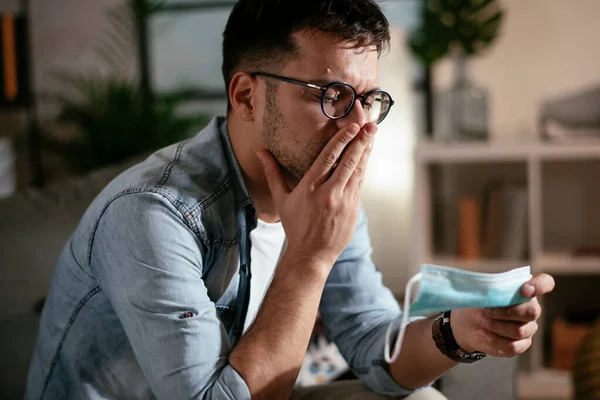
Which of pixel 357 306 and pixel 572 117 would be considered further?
pixel 572 117

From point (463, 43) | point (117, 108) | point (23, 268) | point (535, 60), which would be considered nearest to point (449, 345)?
point (23, 268)

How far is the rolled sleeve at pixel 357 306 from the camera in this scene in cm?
137

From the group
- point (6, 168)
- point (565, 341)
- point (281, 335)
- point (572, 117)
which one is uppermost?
point (572, 117)

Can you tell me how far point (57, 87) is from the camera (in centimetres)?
337

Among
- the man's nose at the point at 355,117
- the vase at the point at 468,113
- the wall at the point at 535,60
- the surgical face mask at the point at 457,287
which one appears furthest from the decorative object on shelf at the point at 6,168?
the surgical face mask at the point at 457,287

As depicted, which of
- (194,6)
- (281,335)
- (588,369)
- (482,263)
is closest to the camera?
(281,335)

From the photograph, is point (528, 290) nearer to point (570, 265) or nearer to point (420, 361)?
point (420, 361)

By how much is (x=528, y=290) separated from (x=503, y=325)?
0.36 feet

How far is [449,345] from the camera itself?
3.95 feet

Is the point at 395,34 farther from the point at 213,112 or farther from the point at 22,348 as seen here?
the point at 22,348

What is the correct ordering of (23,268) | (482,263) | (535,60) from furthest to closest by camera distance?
1. (535,60)
2. (482,263)
3. (23,268)

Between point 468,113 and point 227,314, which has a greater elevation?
point 468,113

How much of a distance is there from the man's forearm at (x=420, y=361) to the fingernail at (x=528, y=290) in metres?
0.26

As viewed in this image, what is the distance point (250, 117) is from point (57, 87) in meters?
2.38
